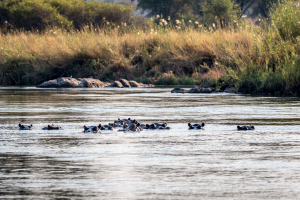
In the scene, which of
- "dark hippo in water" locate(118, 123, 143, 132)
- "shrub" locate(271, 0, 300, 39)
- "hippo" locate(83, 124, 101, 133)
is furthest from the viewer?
"shrub" locate(271, 0, 300, 39)

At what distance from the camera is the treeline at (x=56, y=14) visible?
38156mm

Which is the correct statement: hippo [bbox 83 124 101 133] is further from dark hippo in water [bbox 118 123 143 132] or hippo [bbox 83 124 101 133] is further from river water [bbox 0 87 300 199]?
dark hippo in water [bbox 118 123 143 132]

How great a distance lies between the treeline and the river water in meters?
26.7

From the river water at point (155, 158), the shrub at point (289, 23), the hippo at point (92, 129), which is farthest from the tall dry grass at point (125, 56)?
the hippo at point (92, 129)

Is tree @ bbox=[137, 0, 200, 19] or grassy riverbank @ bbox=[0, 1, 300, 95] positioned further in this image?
tree @ bbox=[137, 0, 200, 19]

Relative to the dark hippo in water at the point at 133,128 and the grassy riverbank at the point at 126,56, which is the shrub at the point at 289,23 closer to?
the grassy riverbank at the point at 126,56

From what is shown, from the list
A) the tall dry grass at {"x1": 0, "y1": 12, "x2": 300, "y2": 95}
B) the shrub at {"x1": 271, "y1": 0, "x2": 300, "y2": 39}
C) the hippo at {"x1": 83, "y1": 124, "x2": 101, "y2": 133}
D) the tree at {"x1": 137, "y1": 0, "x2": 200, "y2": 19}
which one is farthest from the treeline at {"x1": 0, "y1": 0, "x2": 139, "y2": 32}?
the hippo at {"x1": 83, "y1": 124, "x2": 101, "y2": 133}

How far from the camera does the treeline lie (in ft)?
125

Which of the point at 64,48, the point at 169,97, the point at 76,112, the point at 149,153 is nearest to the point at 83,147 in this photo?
the point at 149,153

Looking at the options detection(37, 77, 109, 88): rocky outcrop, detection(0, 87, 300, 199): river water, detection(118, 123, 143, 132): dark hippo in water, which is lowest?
detection(0, 87, 300, 199): river water

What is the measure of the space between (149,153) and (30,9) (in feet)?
109

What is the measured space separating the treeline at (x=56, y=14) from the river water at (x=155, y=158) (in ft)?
87.5

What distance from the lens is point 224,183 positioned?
482 cm

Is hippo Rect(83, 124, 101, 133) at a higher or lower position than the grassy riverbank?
lower
